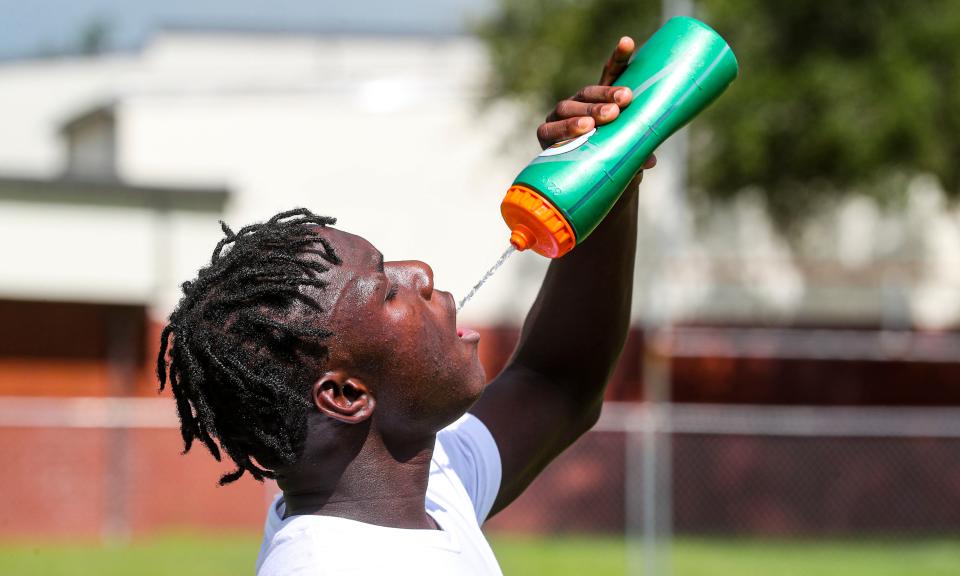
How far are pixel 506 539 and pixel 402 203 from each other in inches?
204

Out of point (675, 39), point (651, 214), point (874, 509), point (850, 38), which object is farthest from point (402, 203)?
point (675, 39)

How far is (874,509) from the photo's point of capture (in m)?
14.0

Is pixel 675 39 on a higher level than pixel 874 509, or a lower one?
higher

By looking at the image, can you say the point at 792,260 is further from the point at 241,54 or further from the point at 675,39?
the point at 675,39

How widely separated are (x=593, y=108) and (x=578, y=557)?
35.3 ft

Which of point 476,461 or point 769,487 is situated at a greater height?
point 476,461

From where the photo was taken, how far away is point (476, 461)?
7.64 feet

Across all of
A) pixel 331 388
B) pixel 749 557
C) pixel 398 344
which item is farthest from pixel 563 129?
pixel 749 557

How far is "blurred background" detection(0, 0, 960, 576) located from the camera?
1320cm

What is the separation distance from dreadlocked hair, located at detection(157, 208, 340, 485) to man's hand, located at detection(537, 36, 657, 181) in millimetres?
479

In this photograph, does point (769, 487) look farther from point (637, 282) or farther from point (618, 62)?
point (618, 62)

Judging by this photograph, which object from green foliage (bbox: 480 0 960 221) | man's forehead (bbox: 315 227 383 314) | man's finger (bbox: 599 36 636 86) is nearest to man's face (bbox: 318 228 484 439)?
man's forehead (bbox: 315 227 383 314)

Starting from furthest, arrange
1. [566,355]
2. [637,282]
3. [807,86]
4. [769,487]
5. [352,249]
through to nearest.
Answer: [637,282] → [769,487] → [807,86] → [566,355] → [352,249]

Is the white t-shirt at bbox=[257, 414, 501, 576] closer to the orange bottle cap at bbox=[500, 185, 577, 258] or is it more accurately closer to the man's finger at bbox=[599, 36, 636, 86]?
the orange bottle cap at bbox=[500, 185, 577, 258]
